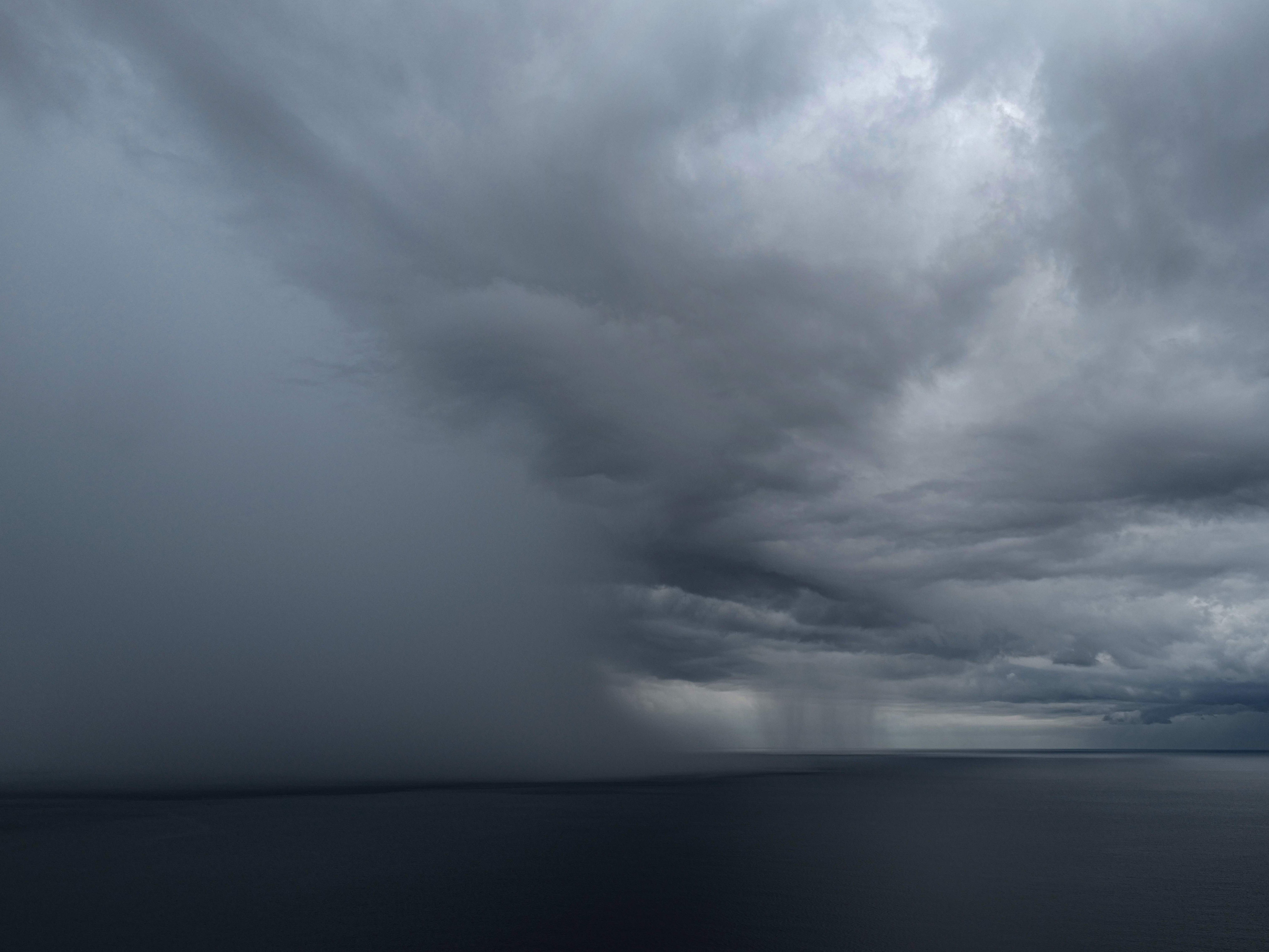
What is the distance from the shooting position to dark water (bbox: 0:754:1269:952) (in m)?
46.5

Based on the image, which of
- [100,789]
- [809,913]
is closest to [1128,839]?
[809,913]

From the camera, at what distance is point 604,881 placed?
64.1m

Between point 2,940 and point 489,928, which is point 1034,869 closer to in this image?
point 489,928

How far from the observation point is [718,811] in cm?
13175

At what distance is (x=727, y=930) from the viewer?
4762cm

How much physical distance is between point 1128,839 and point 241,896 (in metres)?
97.7

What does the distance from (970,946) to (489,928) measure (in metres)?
27.0

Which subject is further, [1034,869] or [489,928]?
[1034,869]

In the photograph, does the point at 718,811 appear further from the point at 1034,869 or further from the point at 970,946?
the point at 970,946

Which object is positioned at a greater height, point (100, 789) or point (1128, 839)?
point (100, 789)

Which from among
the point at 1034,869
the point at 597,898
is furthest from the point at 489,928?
the point at 1034,869

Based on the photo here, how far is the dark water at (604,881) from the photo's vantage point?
1831 inches

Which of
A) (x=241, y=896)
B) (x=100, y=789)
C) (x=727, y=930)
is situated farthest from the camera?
(x=100, y=789)

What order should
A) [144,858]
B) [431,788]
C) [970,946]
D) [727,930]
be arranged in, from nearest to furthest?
[970,946] < [727,930] < [144,858] < [431,788]
